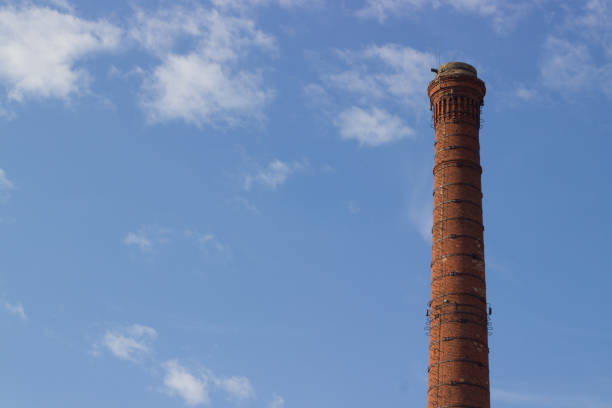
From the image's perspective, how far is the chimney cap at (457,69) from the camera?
41378 millimetres

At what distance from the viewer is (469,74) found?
41.4m

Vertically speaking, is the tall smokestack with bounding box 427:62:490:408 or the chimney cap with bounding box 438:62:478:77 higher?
the chimney cap with bounding box 438:62:478:77

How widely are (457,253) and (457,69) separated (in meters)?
10.7

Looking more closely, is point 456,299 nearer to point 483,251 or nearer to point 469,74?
point 483,251

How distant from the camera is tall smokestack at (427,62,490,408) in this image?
114 ft

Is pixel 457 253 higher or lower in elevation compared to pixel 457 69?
lower

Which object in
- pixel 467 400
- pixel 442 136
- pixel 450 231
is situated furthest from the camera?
pixel 442 136

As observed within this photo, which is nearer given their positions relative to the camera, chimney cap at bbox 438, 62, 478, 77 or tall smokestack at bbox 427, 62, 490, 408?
tall smokestack at bbox 427, 62, 490, 408

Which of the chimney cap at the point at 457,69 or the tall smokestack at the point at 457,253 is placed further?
the chimney cap at the point at 457,69

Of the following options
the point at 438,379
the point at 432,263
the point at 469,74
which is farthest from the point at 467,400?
the point at 469,74

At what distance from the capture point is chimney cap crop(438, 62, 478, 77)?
41.4 metres

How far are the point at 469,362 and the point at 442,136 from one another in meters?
12.1

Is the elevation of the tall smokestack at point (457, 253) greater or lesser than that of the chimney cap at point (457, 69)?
lesser

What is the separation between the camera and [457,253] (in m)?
37.0
